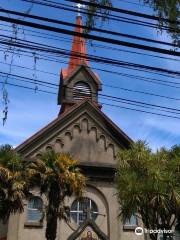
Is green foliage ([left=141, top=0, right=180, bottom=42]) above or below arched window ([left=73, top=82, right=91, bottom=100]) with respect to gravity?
below

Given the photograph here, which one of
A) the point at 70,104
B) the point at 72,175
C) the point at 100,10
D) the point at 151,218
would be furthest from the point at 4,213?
the point at 100,10

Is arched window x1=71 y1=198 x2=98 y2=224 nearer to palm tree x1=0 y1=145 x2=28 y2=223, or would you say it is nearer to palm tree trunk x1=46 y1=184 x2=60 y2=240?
palm tree trunk x1=46 y1=184 x2=60 y2=240

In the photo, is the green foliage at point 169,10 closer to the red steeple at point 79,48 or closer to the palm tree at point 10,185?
the red steeple at point 79,48

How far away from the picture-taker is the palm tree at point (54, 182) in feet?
81.3

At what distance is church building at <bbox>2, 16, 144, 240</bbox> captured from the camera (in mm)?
29141

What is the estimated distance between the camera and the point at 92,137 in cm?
3362

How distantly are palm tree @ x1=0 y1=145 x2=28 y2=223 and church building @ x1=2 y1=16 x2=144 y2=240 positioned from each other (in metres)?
3.83

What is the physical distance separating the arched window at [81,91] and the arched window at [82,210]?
10985 mm

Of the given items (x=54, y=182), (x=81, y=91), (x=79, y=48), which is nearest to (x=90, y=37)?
(x=54, y=182)

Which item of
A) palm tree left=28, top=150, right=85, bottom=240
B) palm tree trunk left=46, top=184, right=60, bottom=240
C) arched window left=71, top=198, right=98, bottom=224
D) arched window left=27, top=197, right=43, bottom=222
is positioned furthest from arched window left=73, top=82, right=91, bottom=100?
palm tree trunk left=46, top=184, right=60, bottom=240

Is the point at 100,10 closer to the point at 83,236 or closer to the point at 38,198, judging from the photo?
the point at 83,236

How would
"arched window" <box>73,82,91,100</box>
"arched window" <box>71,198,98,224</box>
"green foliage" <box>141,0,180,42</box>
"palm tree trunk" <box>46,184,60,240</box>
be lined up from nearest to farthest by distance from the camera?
1. "green foliage" <box>141,0,180,42</box>
2. "palm tree trunk" <box>46,184,60,240</box>
3. "arched window" <box>71,198,98,224</box>
4. "arched window" <box>73,82,91,100</box>

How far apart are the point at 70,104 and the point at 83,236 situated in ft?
45.2

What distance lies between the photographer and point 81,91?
39.3m
